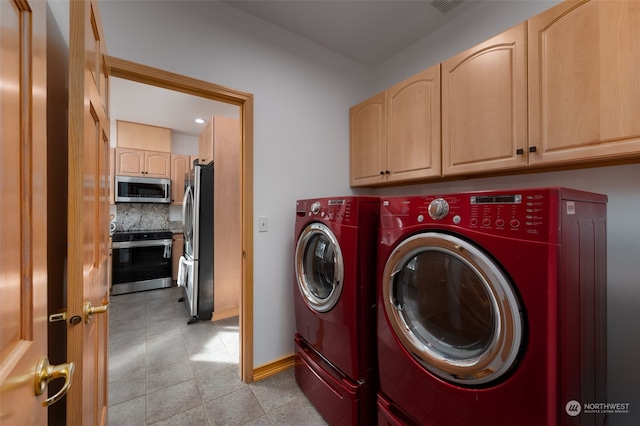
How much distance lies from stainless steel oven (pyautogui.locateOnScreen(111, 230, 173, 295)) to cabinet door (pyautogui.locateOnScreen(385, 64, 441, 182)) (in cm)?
362

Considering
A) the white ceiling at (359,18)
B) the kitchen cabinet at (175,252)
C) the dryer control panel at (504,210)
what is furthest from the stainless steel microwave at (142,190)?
the dryer control panel at (504,210)

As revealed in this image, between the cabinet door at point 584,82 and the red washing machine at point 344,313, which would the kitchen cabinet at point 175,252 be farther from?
the cabinet door at point 584,82

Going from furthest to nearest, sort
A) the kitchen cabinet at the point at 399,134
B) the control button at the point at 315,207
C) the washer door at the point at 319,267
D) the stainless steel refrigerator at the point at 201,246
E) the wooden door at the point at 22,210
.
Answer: the stainless steel refrigerator at the point at 201,246
the kitchen cabinet at the point at 399,134
the control button at the point at 315,207
the washer door at the point at 319,267
the wooden door at the point at 22,210

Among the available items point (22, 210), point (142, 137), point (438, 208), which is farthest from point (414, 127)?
point (142, 137)

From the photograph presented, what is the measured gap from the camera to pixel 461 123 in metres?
1.56

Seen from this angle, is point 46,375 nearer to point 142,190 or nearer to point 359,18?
point 359,18

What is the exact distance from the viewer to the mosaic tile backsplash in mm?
4141

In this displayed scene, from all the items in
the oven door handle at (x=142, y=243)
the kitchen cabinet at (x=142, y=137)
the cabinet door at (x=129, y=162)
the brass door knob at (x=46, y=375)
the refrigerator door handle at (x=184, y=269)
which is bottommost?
the refrigerator door handle at (x=184, y=269)

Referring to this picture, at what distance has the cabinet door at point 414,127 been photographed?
170 centimetres

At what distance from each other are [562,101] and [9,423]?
6.60 ft

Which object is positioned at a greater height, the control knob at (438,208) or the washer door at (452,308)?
the control knob at (438,208)

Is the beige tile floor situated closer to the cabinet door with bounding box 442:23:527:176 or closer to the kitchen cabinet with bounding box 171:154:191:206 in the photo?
the cabinet door with bounding box 442:23:527:176

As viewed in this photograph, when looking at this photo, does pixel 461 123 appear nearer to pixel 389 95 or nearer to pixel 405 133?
pixel 405 133

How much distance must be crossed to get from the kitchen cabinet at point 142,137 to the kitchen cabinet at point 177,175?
22cm
